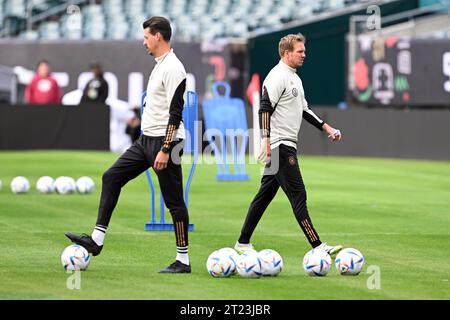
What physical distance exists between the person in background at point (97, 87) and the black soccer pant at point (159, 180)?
21.2m

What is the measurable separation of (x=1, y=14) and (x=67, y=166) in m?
13.1

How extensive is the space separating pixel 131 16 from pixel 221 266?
28.6 m

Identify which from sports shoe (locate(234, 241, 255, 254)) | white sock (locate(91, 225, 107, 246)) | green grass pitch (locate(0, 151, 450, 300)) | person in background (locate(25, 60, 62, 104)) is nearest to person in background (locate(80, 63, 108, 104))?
person in background (locate(25, 60, 62, 104))

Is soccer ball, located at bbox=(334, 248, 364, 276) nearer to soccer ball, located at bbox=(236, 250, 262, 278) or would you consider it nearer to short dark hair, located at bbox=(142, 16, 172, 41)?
soccer ball, located at bbox=(236, 250, 262, 278)

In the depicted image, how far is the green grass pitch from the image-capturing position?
10070 millimetres

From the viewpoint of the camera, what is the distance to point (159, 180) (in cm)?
1103

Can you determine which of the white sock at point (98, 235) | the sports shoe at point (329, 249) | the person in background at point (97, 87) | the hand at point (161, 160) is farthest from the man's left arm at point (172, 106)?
the person in background at point (97, 87)

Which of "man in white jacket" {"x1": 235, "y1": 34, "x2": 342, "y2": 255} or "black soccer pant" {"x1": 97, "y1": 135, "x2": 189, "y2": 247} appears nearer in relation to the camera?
"black soccer pant" {"x1": 97, "y1": 135, "x2": 189, "y2": 247}

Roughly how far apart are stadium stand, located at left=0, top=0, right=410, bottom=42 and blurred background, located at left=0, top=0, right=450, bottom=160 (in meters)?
0.04

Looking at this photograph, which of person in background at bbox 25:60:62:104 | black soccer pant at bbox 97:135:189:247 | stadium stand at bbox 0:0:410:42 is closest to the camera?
black soccer pant at bbox 97:135:189:247

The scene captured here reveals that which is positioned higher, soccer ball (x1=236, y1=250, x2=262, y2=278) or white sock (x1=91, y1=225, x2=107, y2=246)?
white sock (x1=91, y1=225, x2=107, y2=246)

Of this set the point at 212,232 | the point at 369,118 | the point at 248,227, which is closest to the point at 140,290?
the point at 248,227

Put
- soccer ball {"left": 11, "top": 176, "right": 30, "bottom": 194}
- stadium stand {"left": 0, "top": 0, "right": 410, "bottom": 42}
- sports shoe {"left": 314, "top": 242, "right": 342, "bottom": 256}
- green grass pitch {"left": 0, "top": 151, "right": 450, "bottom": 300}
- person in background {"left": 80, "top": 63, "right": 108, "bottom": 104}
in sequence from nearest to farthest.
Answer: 1. green grass pitch {"left": 0, "top": 151, "right": 450, "bottom": 300}
2. sports shoe {"left": 314, "top": 242, "right": 342, "bottom": 256}
3. soccer ball {"left": 11, "top": 176, "right": 30, "bottom": 194}
4. person in background {"left": 80, "top": 63, "right": 108, "bottom": 104}
5. stadium stand {"left": 0, "top": 0, "right": 410, "bottom": 42}

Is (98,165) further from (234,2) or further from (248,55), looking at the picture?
(234,2)
